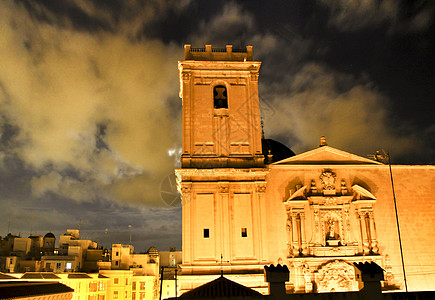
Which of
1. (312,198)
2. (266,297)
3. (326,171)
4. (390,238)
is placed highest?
(326,171)

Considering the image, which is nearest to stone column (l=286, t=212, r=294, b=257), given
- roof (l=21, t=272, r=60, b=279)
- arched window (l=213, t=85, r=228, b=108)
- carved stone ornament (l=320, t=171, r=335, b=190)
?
carved stone ornament (l=320, t=171, r=335, b=190)

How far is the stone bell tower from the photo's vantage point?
77.4 ft

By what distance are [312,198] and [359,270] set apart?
10025mm

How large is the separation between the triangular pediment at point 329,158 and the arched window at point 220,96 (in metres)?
5.44

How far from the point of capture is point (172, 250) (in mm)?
71688

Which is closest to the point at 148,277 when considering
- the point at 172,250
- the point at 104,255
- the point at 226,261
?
the point at 104,255

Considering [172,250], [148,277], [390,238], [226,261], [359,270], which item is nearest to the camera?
[359,270]

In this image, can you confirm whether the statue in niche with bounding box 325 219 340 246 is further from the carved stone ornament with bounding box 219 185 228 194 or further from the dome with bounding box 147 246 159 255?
the dome with bounding box 147 246 159 255

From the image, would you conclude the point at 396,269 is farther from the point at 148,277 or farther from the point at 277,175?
the point at 148,277

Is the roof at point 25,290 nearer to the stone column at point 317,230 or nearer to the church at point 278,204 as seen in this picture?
→ the church at point 278,204

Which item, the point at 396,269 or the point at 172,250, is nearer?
the point at 396,269

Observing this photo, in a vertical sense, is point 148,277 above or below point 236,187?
below

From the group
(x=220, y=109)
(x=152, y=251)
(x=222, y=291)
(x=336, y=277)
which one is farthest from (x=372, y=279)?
(x=152, y=251)

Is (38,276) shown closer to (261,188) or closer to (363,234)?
(261,188)
